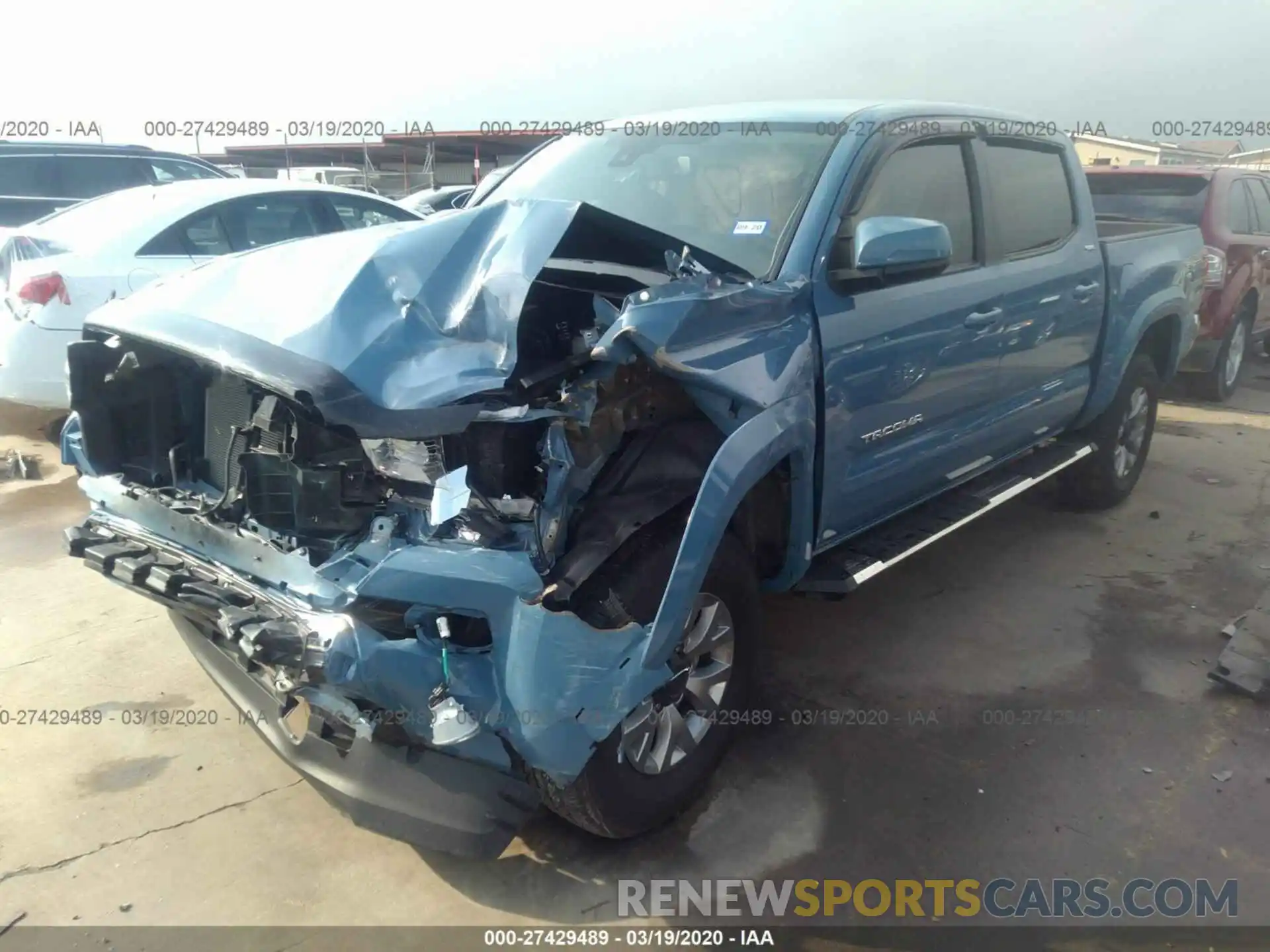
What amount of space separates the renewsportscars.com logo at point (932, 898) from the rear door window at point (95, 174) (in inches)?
308

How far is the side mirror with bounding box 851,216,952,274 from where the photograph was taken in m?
2.85

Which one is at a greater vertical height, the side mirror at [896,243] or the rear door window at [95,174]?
the rear door window at [95,174]

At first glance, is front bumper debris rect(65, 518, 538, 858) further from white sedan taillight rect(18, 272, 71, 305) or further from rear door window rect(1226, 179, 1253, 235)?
rear door window rect(1226, 179, 1253, 235)

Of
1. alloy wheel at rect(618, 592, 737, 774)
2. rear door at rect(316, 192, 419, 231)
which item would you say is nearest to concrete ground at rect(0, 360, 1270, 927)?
alloy wheel at rect(618, 592, 737, 774)

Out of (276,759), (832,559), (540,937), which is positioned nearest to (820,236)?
(832,559)

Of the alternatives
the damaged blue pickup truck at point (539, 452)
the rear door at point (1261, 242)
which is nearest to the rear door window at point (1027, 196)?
the damaged blue pickup truck at point (539, 452)

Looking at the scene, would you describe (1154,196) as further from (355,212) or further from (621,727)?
(621,727)

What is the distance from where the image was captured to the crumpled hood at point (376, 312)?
2.13 m

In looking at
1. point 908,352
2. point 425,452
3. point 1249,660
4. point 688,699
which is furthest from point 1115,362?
point 425,452

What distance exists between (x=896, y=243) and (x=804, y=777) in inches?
67.5

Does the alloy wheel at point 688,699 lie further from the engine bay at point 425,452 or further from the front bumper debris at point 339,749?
the engine bay at point 425,452

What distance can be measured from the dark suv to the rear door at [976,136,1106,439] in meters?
6.23

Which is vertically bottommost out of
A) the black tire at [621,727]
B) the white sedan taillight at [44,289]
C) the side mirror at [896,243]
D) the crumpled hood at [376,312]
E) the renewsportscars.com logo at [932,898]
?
the renewsportscars.com logo at [932,898]

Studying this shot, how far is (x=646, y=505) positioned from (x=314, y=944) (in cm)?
138
